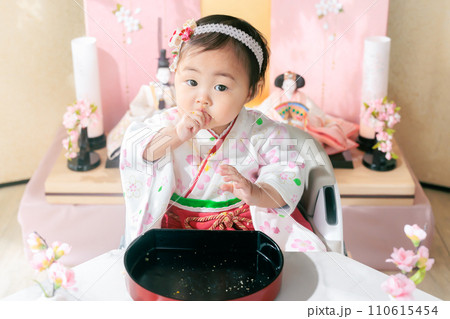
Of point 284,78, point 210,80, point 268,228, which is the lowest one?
point 268,228

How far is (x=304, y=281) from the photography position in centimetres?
64

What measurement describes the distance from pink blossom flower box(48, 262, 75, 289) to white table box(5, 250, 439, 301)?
1.8 inches

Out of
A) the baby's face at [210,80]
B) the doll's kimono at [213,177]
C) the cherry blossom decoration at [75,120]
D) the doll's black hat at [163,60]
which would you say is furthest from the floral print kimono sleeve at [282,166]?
the cherry blossom decoration at [75,120]

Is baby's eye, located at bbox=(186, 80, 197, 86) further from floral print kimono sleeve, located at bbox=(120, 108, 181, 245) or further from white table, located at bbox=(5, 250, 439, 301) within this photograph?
white table, located at bbox=(5, 250, 439, 301)

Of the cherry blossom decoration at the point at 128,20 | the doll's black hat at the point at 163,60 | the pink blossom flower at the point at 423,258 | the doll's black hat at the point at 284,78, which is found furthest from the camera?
the doll's black hat at the point at 284,78

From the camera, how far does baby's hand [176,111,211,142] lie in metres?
0.67

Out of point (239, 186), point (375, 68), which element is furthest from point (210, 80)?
point (375, 68)

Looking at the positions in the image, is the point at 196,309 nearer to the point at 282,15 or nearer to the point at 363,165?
the point at 282,15

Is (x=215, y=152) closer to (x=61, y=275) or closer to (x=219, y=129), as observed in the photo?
(x=219, y=129)

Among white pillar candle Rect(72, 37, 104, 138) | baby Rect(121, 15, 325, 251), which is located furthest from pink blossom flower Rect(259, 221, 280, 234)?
white pillar candle Rect(72, 37, 104, 138)

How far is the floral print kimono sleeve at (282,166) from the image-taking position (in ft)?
2.43

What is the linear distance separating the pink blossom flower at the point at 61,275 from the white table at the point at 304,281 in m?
0.05

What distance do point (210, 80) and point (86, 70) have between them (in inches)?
26.1

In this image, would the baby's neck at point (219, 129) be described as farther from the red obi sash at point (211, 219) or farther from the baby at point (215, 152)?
the red obi sash at point (211, 219)
